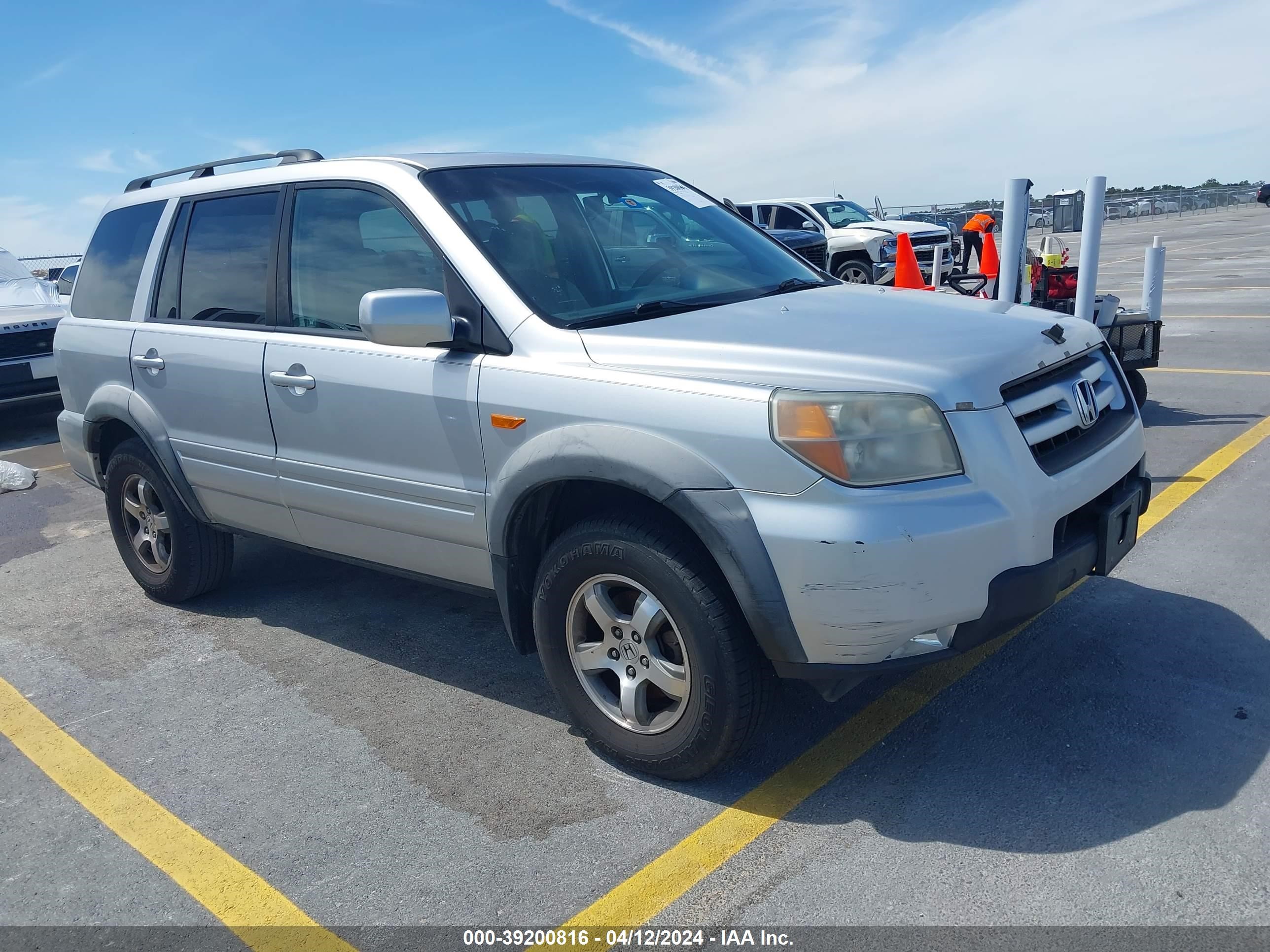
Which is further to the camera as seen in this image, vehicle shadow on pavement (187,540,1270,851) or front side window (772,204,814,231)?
front side window (772,204,814,231)

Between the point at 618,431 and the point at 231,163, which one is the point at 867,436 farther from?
the point at 231,163

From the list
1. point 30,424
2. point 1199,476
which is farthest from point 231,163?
point 30,424

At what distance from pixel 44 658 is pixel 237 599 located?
Answer: 0.87m

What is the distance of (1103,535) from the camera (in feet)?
10.1

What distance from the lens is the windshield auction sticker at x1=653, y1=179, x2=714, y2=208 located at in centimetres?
436

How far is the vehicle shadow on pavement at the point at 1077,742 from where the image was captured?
2840 millimetres

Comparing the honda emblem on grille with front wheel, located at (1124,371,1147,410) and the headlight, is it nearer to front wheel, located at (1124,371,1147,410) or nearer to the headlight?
the headlight

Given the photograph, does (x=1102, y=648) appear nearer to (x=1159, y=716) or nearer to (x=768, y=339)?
(x=1159, y=716)

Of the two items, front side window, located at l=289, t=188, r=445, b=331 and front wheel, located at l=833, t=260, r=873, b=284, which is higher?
front side window, located at l=289, t=188, r=445, b=331

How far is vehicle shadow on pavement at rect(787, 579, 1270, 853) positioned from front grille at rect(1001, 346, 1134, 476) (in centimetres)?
87

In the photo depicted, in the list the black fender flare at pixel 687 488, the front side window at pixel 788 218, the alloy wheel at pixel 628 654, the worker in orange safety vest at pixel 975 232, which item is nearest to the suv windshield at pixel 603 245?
the black fender flare at pixel 687 488

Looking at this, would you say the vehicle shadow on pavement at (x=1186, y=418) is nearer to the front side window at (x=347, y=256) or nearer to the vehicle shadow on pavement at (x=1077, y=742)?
the vehicle shadow on pavement at (x=1077, y=742)

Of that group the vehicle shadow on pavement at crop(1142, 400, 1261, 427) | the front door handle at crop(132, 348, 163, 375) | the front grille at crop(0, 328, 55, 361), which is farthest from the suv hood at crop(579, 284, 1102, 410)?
the front grille at crop(0, 328, 55, 361)

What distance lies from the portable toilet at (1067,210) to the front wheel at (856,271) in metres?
8.84
